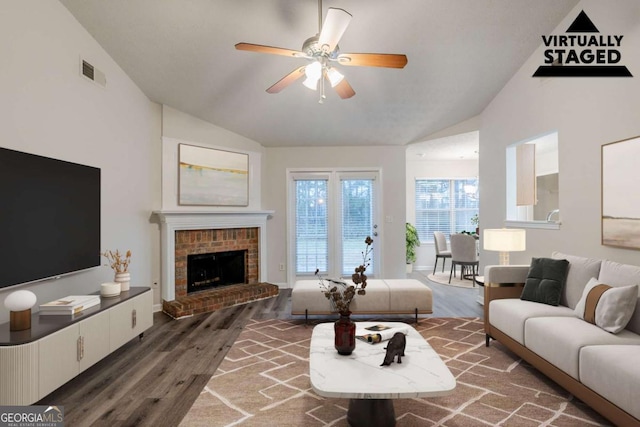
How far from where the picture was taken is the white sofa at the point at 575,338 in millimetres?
1822

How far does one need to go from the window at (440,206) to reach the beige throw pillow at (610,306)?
18.0 feet

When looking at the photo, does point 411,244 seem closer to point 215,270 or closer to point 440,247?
point 440,247

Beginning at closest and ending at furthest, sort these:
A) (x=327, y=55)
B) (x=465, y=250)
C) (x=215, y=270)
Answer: (x=327, y=55) → (x=215, y=270) → (x=465, y=250)

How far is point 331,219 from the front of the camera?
232 inches

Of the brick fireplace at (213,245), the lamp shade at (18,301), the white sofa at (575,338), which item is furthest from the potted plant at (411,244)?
the lamp shade at (18,301)

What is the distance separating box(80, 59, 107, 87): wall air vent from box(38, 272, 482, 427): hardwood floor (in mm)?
2597

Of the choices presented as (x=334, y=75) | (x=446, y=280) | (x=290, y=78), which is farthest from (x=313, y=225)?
(x=334, y=75)

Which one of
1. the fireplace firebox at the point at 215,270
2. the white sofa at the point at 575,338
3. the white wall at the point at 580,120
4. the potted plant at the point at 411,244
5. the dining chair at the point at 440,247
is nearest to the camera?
the white sofa at the point at 575,338

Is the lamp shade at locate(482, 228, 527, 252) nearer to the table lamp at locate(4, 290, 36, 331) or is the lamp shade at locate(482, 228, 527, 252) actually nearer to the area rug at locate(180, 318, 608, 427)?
the area rug at locate(180, 318, 608, 427)

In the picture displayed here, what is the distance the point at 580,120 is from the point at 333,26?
8.22 feet

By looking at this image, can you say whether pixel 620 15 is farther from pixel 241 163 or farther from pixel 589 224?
pixel 241 163

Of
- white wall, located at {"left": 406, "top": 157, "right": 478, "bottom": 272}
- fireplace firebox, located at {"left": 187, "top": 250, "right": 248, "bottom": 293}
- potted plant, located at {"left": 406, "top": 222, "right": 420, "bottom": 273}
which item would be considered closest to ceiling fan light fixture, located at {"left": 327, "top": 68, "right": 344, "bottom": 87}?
fireplace firebox, located at {"left": 187, "top": 250, "right": 248, "bottom": 293}

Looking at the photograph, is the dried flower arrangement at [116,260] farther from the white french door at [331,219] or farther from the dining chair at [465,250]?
the dining chair at [465,250]

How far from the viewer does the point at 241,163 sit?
539 centimetres
